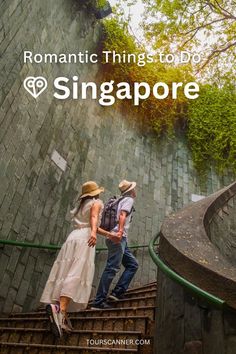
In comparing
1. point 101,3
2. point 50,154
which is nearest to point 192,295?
point 50,154

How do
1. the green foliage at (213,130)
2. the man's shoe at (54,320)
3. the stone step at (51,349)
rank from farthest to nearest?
the green foliage at (213,130) → the man's shoe at (54,320) → the stone step at (51,349)

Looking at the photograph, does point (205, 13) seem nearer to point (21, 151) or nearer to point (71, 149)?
point (71, 149)

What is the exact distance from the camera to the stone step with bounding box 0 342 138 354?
123 inches

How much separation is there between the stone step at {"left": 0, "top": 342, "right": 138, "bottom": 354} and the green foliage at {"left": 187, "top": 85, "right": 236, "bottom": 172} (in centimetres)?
813

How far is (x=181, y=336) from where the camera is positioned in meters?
2.62

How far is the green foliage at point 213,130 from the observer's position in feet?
35.3

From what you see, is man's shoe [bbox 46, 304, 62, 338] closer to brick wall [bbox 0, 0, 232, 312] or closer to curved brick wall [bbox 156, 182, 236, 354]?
curved brick wall [bbox 156, 182, 236, 354]

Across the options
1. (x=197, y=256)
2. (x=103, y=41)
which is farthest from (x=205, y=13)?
(x=197, y=256)

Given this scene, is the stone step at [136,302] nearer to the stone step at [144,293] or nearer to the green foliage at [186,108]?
the stone step at [144,293]

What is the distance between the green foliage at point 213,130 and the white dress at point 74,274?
733 centimetres

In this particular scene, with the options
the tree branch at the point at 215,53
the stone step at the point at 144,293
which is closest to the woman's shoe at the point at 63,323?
the stone step at the point at 144,293

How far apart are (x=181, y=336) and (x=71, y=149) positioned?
569 centimetres

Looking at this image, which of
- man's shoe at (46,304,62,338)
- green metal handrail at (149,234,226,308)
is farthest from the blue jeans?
green metal handrail at (149,234,226,308)

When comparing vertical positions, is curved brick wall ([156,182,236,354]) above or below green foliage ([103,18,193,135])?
below
